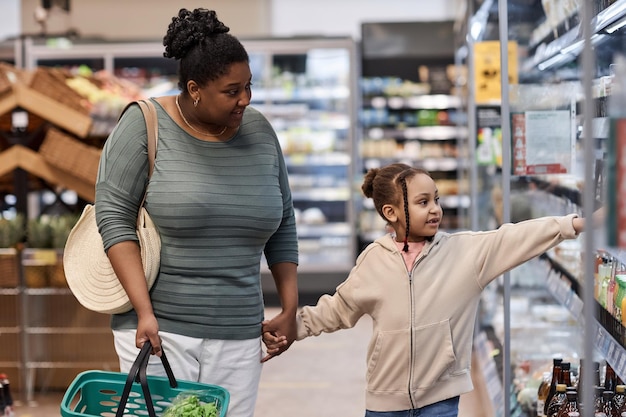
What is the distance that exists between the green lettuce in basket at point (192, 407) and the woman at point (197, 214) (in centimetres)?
18

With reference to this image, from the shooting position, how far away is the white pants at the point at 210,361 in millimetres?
2693

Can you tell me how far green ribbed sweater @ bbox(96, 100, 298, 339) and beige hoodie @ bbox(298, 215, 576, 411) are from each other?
399 millimetres

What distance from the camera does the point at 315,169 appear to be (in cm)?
1073

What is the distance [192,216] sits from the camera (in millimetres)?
2654

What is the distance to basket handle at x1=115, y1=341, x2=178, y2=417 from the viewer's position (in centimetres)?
235

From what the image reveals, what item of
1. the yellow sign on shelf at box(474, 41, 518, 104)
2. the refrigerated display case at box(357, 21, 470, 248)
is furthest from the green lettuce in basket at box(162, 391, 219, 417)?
the refrigerated display case at box(357, 21, 470, 248)

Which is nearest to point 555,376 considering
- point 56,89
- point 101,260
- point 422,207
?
point 422,207

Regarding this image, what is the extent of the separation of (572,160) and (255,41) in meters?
7.05

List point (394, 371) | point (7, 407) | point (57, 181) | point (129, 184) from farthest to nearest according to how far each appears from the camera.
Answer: point (57, 181) < point (7, 407) < point (394, 371) < point (129, 184)

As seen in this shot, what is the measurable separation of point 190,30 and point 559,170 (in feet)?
5.56

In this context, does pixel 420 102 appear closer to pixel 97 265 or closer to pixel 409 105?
pixel 409 105

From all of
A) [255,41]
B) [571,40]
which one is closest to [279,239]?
[571,40]

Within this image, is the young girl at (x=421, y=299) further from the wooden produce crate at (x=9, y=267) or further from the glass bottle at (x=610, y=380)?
the wooden produce crate at (x=9, y=267)

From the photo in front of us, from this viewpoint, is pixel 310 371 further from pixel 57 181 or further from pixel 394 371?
pixel 394 371
